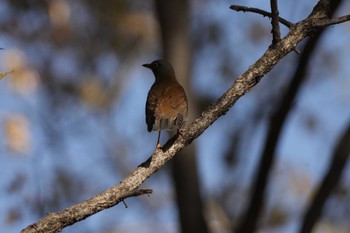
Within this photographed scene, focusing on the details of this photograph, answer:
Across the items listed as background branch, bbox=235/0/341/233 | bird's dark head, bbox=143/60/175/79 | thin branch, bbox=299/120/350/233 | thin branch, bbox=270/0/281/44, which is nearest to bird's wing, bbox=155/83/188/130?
bird's dark head, bbox=143/60/175/79

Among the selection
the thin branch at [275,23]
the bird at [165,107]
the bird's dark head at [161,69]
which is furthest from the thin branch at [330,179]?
the thin branch at [275,23]

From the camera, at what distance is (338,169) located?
7.37 metres

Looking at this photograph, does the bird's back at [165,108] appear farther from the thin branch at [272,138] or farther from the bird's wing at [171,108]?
the thin branch at [272,138]

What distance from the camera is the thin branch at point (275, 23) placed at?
3691 millimetres

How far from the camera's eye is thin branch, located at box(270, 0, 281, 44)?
369cm

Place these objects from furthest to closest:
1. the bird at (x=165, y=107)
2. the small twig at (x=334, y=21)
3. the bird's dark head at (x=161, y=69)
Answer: the bird's dark head at (x=161, y=69) → the bird at (x=165, y=107) → the small twig at (x=334, y=21)

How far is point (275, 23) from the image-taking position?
3.75 m

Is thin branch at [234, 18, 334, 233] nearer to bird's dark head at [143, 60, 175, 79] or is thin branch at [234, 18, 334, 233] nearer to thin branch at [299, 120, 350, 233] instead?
thin branch at [299, 120, 350, 233]

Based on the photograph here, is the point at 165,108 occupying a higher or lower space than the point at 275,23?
higher

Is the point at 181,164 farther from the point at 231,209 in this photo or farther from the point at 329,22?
the point at 231,209

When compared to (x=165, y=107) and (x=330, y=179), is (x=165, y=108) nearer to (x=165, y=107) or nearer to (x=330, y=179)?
(x=165, y=107)

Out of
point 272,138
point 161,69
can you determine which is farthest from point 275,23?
point 272,138

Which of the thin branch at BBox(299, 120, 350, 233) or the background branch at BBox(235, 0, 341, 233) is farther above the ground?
the background branch at BBox(235, 0, 341, 233)

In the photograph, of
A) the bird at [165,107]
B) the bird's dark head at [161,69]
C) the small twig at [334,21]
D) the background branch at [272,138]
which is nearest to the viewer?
the small twig at [334,21]
